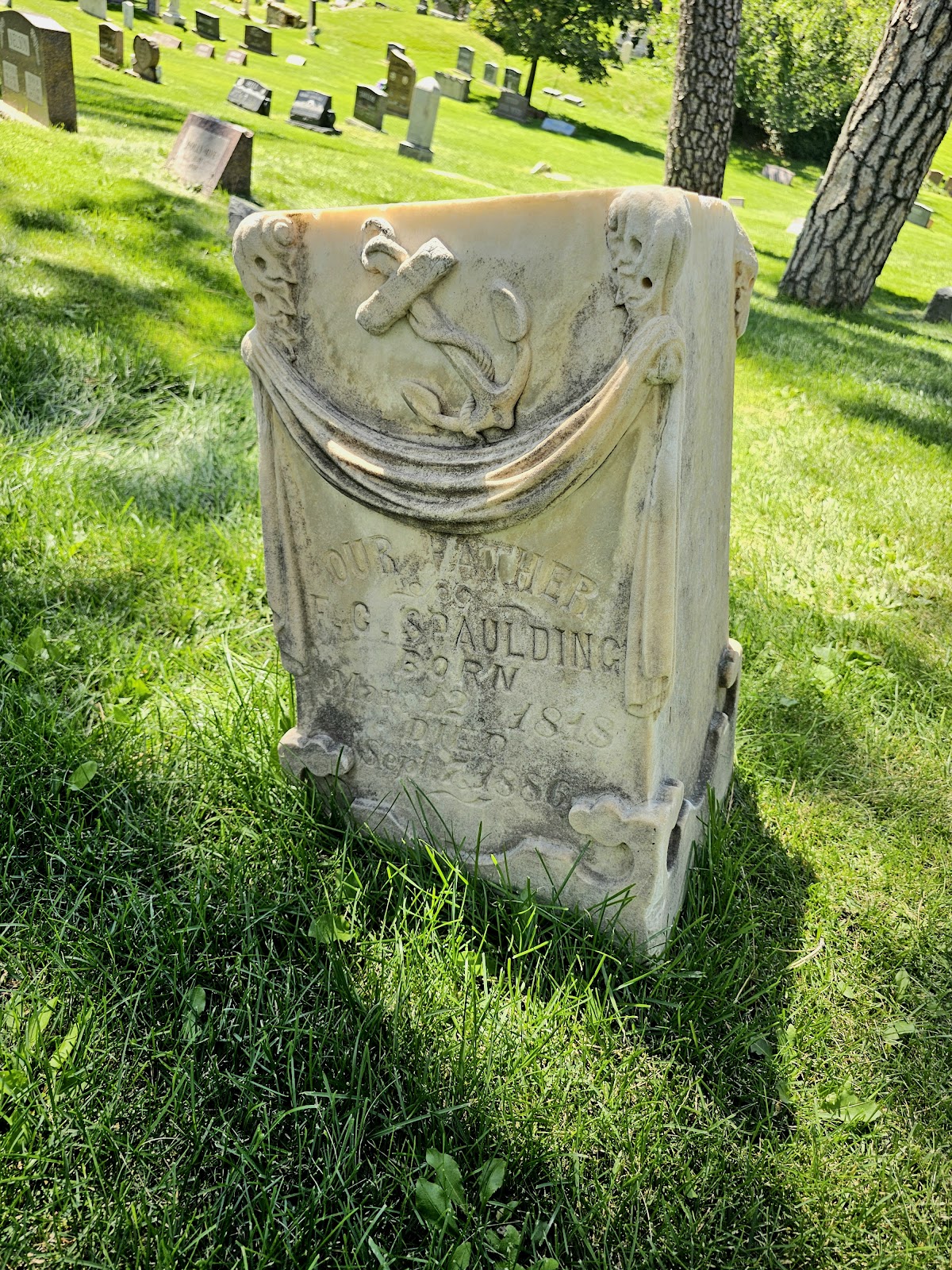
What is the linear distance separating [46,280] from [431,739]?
4.44 metres

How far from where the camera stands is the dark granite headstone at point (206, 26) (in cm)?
2223

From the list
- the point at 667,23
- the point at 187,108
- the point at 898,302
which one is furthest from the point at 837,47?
the point at 187,108

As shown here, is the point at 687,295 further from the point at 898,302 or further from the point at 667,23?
the point at 667,23

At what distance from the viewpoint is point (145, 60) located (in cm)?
1528

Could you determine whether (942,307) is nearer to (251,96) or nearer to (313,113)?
(313,113)

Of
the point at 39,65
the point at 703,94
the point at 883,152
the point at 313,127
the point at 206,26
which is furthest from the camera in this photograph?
the point at 206,26

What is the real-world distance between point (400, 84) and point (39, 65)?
1184 cm

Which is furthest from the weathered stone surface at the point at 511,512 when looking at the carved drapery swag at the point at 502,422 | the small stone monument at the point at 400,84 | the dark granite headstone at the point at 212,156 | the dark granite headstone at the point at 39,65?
the small stone monument at the point at 400,84

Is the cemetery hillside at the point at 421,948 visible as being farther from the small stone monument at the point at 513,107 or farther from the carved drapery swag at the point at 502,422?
the small stone monument at the point at 513,107

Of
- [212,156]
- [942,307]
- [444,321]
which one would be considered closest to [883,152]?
[942,307]

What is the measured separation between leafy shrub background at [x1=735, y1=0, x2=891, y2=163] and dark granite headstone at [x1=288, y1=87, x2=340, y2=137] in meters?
17.3

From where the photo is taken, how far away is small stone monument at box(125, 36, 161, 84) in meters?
15.1

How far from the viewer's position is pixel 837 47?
28203mm

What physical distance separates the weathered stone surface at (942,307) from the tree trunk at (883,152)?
326 centimetres
